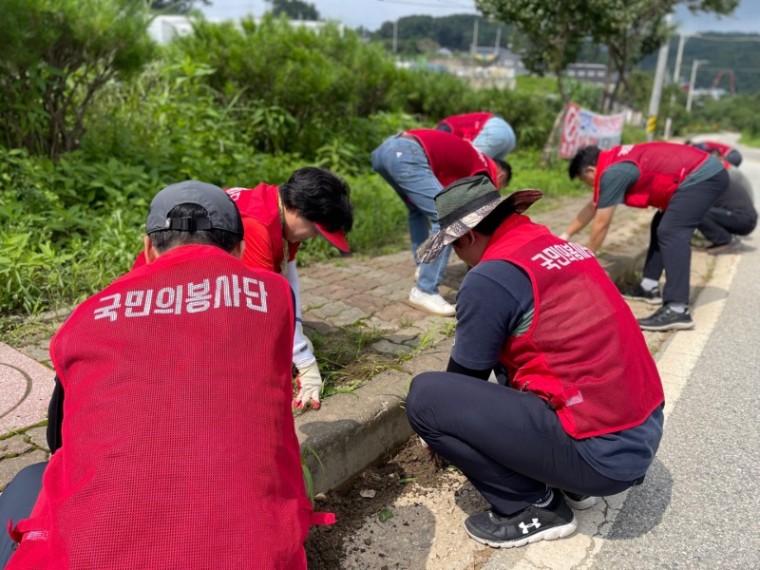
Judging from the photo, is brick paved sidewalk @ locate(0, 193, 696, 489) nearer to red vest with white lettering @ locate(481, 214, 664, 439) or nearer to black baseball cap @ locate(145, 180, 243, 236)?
red vest with white lettering @ locate(481, 214, 664, 439)

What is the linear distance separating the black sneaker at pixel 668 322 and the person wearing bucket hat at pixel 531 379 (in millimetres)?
2424

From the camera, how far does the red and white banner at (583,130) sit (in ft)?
41.1

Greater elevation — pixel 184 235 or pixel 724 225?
pixel 184 235

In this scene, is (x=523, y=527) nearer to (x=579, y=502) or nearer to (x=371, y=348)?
(x=579, y=502)

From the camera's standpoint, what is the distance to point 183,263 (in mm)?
1370

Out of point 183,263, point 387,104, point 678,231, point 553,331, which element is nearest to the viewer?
point 183,263

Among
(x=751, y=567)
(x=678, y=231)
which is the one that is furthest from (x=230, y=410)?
(x=678, y=231)

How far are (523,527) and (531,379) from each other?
0.56 metres

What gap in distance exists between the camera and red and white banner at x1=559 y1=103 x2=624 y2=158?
12541 millimetres

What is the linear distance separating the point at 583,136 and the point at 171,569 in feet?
43.9

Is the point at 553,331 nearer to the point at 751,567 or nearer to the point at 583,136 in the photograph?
the point at 751,567

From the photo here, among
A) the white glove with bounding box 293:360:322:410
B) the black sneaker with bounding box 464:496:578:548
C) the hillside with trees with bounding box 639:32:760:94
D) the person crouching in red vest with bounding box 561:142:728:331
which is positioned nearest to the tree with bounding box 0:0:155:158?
the white glove with bounding box 293:360:322:410

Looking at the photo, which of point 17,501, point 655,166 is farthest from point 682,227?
point 17,501

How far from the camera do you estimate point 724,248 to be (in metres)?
6.97
